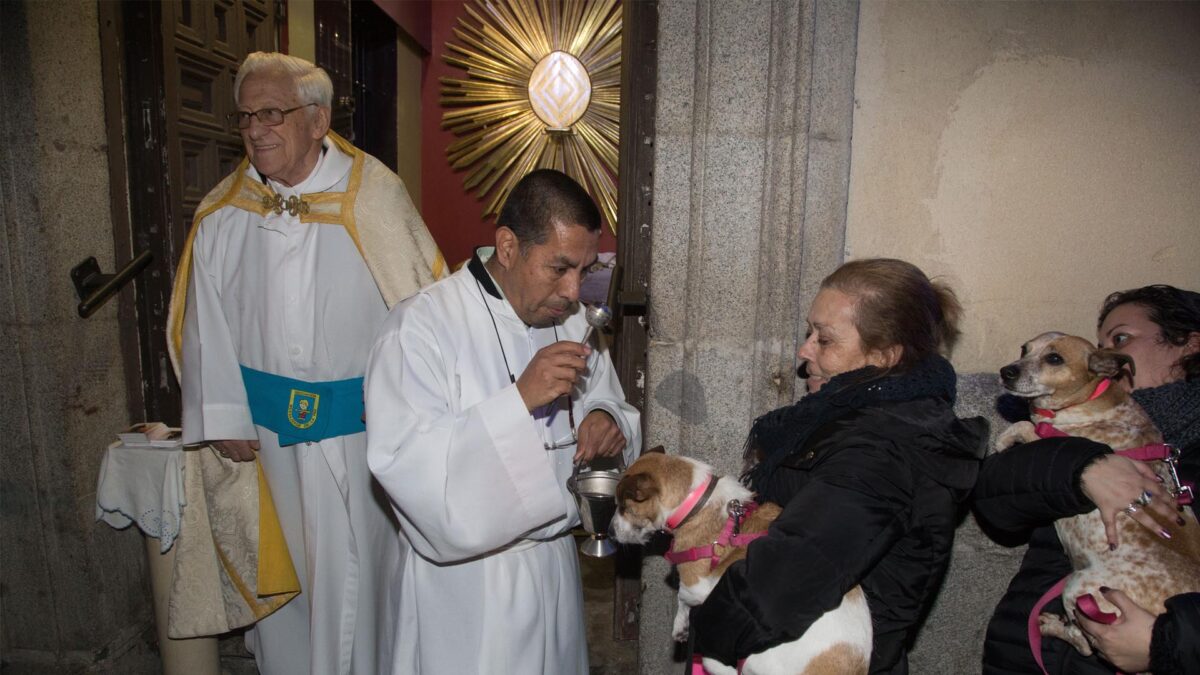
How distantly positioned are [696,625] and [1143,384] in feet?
5.44

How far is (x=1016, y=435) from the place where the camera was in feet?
7.77

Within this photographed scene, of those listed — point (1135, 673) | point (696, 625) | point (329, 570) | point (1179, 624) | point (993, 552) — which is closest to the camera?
point (696, 625)

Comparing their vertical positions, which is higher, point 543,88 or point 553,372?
point 543,88

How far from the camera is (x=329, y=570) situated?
2850 mm

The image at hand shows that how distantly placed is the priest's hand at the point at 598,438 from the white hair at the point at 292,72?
1.77 meters

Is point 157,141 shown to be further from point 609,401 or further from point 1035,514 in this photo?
point 1035,514

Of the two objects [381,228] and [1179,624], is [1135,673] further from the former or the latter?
[381,228]

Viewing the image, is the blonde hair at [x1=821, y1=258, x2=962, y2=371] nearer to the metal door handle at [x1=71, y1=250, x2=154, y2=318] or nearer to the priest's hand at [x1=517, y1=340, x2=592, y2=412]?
the priest's hand at [x1=517, y1=340, x2=592, y2=412]

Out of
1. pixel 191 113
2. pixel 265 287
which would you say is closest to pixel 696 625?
pixel 265 287

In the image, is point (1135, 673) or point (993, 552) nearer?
point (1135, 673)

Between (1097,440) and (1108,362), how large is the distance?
253 millimetres

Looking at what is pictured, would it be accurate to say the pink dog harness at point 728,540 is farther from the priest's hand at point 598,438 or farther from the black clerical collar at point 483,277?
the black clerical collar at point 483,277

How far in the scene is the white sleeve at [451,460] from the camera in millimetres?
1910

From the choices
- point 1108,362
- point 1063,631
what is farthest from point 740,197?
point 1063,631
